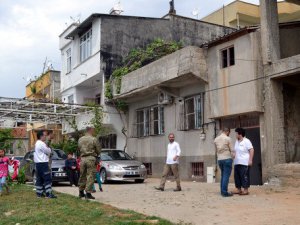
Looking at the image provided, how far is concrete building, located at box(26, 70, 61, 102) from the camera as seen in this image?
3591 cm

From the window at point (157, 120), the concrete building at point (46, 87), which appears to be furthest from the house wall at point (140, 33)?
the concrete building at point (46, 87)

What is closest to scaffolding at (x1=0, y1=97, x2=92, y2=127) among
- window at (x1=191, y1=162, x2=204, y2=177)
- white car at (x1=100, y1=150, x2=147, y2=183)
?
white car at (x1=100, y1=150, x2=147, y2=183)

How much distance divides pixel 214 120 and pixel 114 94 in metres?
8.01

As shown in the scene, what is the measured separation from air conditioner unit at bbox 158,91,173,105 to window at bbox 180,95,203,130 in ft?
3.21

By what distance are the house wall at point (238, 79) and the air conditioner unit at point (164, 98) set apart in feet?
11.1

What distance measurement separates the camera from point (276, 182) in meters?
13.9

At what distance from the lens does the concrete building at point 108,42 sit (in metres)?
25.7

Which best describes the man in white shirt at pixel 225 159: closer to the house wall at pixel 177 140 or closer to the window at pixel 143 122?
the house wall at pixel 177 140

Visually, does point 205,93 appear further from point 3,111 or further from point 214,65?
point 3,111

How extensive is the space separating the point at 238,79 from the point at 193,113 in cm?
395

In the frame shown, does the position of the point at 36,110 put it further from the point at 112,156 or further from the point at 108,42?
the point at 112,156

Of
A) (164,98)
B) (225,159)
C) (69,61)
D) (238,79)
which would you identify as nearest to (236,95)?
(238,79)

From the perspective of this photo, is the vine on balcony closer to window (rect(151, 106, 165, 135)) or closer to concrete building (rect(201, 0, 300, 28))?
window (rect(151, 106, 165, 135))

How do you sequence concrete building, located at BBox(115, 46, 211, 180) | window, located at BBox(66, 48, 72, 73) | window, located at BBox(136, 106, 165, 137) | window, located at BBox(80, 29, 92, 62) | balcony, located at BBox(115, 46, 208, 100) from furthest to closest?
window, located at BBox(66, 48, 72, 73), window, located at BBox(80, 29, 92, 62), window, located at BBox(136, 106, 165, 137), concrete building, located at BBox(115, 46, 211, 180), balcony, located at BBox(115, 46, 208, 100)
